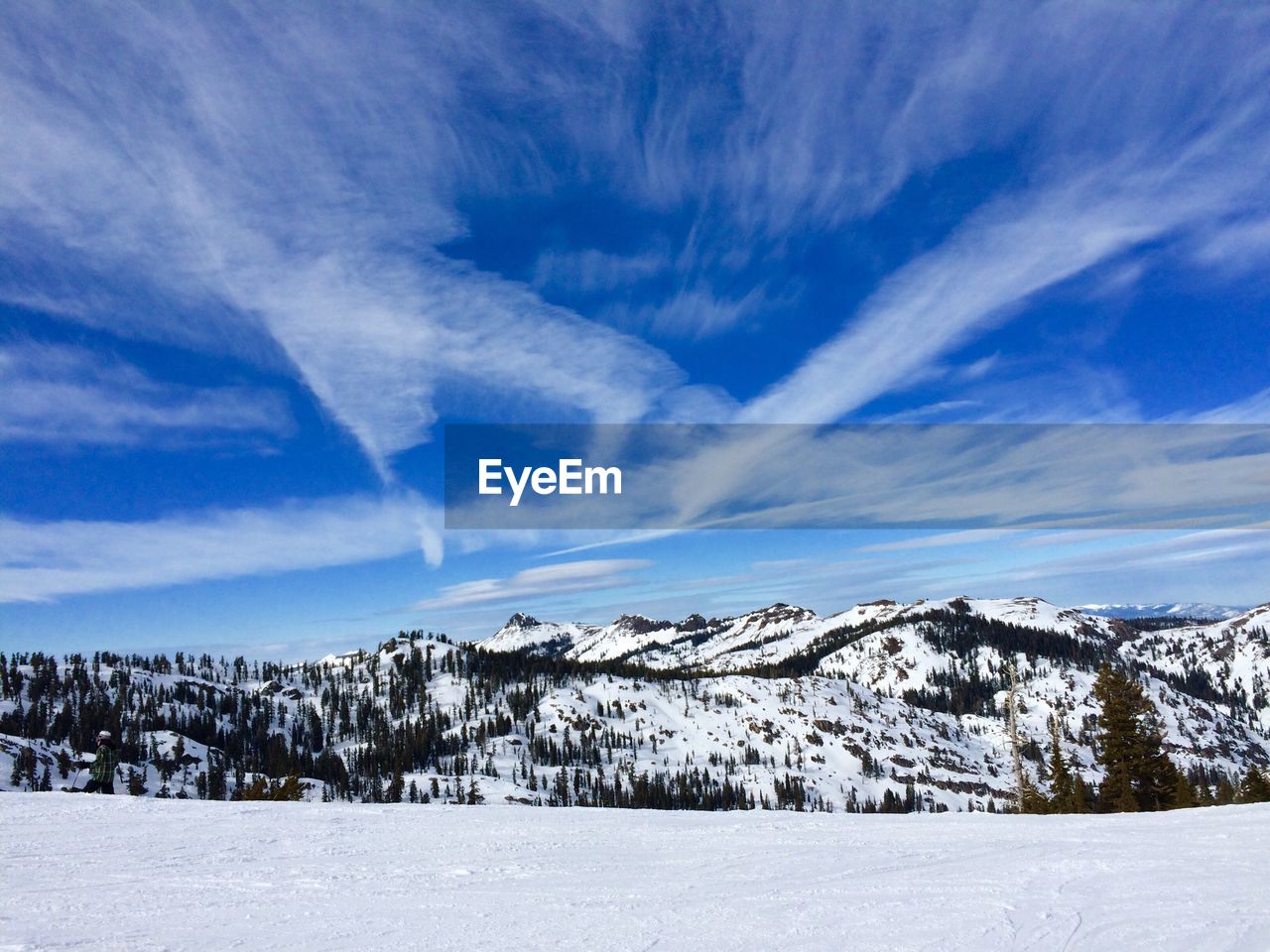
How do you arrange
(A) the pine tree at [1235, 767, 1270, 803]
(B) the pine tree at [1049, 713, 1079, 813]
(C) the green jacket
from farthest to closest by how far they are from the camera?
(B) the pine tree at [1049, 713, 1079, 813] → (A) the pine tree at [1235, 767, 1270, 803] → (C) the green jacket

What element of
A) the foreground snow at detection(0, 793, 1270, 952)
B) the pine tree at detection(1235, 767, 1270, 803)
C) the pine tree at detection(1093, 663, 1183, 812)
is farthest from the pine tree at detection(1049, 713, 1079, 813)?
the foreground snow at detection(0, 793, 1270, 952)

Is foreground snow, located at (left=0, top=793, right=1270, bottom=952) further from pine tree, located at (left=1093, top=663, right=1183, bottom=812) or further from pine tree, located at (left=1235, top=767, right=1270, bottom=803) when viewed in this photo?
pine tree, located at (left=1235, top=767, right=1270, bottom=803)

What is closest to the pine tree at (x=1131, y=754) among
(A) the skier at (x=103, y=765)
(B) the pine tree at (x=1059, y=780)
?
(B) the pine tree at (x=1059, y=780)

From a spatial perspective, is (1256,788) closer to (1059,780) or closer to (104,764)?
(1059,780)

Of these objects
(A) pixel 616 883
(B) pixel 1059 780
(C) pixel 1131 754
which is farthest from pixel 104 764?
(B) pixel 1059 780

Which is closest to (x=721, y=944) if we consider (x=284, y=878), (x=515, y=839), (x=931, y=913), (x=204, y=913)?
(x=931, y=913)

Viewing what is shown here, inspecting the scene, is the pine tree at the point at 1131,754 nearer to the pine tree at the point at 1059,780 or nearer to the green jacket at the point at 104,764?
the pine tree at the point at 1059,780
